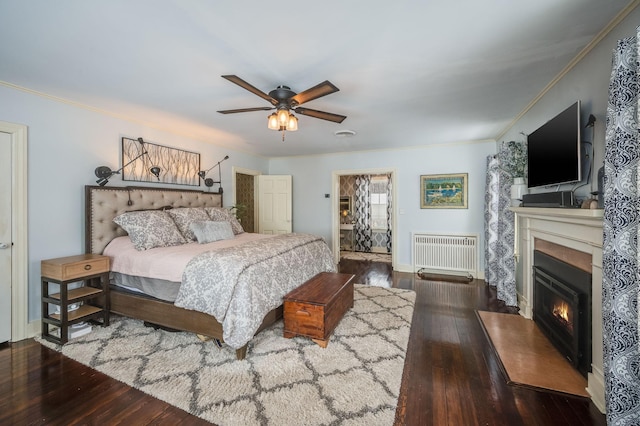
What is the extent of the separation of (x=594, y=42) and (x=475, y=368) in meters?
2.54

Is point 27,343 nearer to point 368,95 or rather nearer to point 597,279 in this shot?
point 368,95

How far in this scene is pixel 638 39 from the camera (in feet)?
4.14

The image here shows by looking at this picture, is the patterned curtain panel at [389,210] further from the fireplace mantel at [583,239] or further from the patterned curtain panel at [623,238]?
the patterned curtain panel at [623,238]

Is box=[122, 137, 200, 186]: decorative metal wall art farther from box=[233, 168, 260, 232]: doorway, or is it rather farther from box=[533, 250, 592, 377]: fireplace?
box=[533, 250, 592, 377]: fireplace

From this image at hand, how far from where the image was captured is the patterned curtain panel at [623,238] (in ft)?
4.44

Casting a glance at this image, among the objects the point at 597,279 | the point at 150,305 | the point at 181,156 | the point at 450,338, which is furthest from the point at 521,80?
the point at 181,156

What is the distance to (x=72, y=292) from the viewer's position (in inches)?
107

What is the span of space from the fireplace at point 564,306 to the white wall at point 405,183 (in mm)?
2091

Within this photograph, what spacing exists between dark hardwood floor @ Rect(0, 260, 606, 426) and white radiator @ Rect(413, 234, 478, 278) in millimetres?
2448

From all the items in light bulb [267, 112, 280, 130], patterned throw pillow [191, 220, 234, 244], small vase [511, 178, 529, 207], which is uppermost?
light bulb [267, 112, 280, 130]

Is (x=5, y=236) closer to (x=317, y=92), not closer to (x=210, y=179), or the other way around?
(x=210, y=179)

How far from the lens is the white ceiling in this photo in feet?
5.16

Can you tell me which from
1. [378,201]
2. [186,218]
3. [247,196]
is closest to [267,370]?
[186,218]

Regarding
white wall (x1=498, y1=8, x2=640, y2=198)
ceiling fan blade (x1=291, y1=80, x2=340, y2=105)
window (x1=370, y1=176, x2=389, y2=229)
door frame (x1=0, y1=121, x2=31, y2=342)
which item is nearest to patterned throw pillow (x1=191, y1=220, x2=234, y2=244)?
door frame (x1=0, y1=121, x2=31, y2=342)
